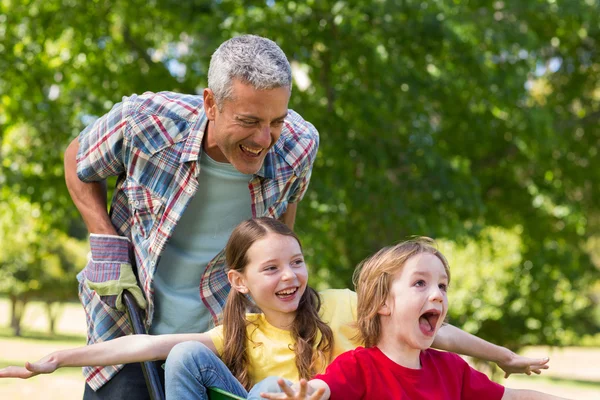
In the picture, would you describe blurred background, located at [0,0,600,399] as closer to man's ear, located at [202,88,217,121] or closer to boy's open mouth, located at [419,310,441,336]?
man's ear, located at [202,88,217,121]

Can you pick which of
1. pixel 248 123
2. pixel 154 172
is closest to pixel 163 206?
pixel 154 172

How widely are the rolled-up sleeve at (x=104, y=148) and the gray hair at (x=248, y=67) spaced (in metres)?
0.37

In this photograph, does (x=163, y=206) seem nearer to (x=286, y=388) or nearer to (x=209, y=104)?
(x=209, y=104)

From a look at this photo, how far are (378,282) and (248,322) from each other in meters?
0.46

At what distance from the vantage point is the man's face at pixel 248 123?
8.79 feet

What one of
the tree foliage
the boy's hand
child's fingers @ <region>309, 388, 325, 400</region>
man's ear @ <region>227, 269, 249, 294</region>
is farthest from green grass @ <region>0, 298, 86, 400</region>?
child's fingers @ <region>309, 388, 325, 400</region>

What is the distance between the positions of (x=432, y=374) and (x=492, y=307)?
10.5 m

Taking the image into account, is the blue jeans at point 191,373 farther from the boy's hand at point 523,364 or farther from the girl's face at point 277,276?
the boy's hand at point 523,364

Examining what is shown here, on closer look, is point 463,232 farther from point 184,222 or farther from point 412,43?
point 184,222

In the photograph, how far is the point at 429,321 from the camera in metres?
2.47

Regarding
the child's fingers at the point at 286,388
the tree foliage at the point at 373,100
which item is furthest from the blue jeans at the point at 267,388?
the tree foliage at the point at 373,100

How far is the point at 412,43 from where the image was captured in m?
8.72

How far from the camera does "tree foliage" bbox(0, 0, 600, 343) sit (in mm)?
8414

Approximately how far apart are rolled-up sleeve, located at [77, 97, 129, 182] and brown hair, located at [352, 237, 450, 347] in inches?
36.3
